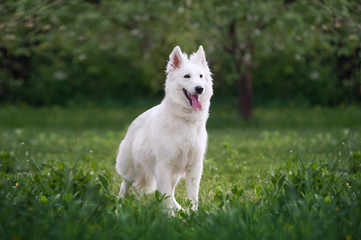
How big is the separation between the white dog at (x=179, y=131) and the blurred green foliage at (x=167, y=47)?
4798mm

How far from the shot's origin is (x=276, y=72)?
624 inches

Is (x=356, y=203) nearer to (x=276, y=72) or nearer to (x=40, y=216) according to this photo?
(x=40, y=216)

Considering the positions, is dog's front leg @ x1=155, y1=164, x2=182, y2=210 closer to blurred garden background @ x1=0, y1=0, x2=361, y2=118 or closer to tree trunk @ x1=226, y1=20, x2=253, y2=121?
blurred garden background @ x1=0, y1=0, x2=361, y2=118

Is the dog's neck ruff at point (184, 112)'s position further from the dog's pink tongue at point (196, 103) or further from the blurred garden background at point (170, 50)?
the blurred garden background at point (170, 50)

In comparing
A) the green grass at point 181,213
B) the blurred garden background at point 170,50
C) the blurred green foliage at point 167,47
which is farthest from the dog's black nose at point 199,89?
the blurred garden background at point 170,50

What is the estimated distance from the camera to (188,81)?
4.45m

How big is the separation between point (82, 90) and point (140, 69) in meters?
2.32

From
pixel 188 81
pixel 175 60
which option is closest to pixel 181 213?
pixel 188 81

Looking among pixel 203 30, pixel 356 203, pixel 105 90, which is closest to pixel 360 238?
pixel 356 203

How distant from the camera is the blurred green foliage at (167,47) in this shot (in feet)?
36.6

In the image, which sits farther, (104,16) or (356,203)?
(104,16)

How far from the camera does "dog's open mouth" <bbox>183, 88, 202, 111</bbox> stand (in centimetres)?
448

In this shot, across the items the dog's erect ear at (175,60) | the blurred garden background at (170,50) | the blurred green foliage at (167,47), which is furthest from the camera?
the blurred garden background at (170,50)

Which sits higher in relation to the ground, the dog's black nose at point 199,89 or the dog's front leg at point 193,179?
the dog's black nose at point 199,89
